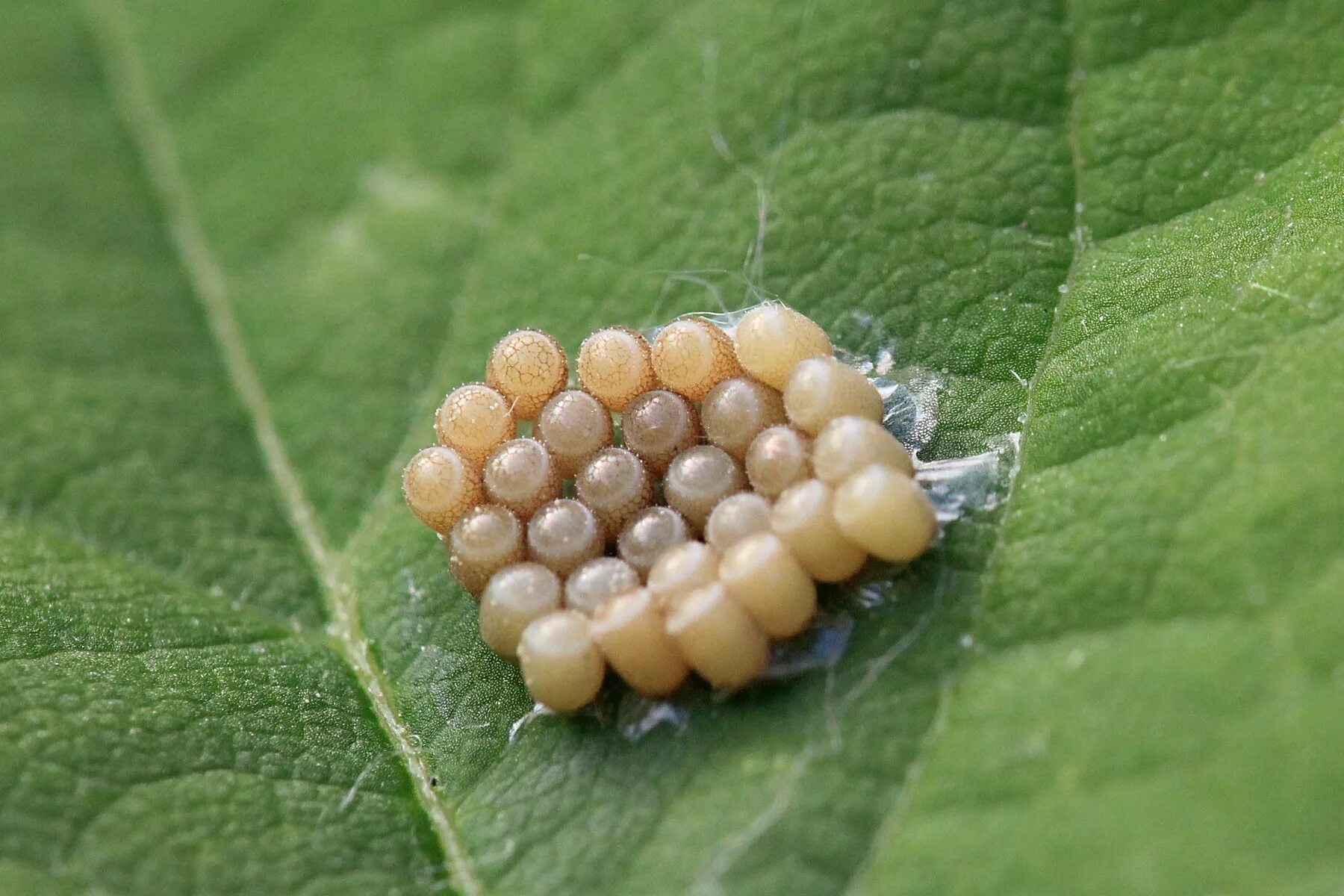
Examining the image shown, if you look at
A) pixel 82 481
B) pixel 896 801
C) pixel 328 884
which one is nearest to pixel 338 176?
pixel 82 481

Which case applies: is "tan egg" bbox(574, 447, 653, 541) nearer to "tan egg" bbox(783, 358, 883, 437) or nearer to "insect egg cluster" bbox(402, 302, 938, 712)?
"insect egg cluster" bbox(402, 302, 938, 712)

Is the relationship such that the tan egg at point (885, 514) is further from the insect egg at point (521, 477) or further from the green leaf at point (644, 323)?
the insect egg at point (521, 477)

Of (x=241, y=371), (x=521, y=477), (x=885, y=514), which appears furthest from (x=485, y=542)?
(x=241, y=371)

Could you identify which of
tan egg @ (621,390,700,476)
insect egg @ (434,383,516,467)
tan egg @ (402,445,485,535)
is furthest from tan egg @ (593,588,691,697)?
insect egg @ (434,383,516,467)

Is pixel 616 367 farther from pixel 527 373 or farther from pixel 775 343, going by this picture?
pixel 775 343

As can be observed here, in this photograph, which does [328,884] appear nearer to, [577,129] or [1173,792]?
[1173,792]

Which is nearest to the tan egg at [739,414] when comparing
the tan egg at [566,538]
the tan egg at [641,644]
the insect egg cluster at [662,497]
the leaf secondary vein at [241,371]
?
the insect egg cluster at [662,497]
